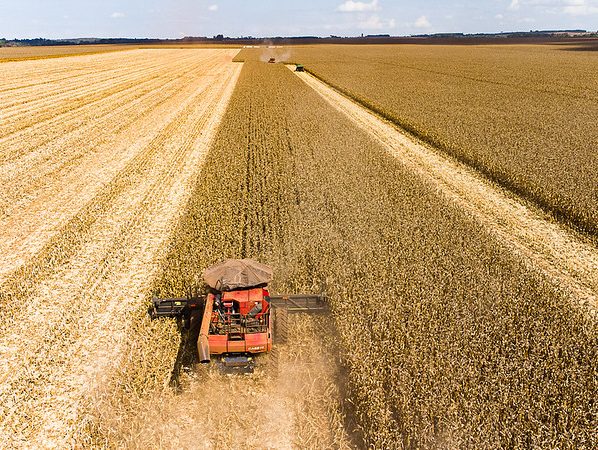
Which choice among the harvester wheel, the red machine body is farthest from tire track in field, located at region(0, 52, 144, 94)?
the harvester wheel

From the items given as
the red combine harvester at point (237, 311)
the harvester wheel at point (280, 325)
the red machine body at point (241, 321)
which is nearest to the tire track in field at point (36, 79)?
the red combine harvester at point (237, 311)

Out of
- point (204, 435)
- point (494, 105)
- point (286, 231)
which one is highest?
point (494, 105)

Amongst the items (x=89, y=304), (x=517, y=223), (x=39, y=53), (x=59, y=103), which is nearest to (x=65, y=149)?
(x=59, y=103)

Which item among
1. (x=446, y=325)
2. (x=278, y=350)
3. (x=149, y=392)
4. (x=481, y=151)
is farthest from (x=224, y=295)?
(x=481, y=151)

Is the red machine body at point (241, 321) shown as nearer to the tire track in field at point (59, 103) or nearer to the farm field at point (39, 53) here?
the tire track in field at point (59, 103)

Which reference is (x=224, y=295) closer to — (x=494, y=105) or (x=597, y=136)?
(x=597, y=136)

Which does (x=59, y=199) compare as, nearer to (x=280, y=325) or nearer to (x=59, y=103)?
(x=280, y=325)
